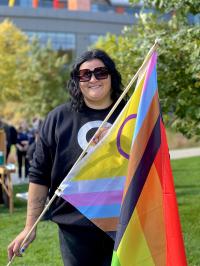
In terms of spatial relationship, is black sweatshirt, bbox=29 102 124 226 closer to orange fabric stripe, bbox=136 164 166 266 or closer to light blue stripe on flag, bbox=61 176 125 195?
light blue stripe on flag, bbox=61 176 125 195

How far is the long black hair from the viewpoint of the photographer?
2887 millimetres

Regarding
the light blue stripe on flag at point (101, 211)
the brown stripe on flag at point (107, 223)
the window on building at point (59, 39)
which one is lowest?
the brown stripe on flag at point (107, 223)

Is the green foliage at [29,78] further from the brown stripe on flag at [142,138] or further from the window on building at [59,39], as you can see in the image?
the brown stripe on flag at [142,138]

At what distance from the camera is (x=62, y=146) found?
283 cm

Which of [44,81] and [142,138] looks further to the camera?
[44,81]

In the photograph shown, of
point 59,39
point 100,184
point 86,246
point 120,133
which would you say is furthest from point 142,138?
point 59,39

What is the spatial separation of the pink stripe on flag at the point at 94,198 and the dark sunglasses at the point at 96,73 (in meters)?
0.59

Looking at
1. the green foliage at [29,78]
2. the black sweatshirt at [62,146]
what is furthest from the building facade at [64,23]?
the black sweatshirt at [62,146]

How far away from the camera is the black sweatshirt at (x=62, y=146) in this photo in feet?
9.27

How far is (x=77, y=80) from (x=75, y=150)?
15.0 inches

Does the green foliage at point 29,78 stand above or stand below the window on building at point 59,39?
below

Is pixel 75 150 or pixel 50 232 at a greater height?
pixel 75 150

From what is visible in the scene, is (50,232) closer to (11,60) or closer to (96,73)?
(96,73)

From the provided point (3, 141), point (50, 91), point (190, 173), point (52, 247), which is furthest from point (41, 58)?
point (52, 247)
